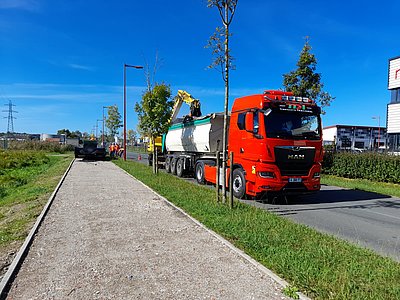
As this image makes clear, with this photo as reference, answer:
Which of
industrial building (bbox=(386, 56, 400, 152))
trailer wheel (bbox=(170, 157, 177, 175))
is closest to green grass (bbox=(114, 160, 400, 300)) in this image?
trailer wheel (bbox=(170, 157, 177, 175))

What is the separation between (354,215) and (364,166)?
979 centimetres

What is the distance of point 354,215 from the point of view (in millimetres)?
9047

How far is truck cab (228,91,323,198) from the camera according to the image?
9836 millimetres

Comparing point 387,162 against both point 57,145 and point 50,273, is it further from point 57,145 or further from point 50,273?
point 57,145

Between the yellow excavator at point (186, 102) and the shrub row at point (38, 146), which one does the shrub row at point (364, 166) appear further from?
the shrub row at point (38, 146)

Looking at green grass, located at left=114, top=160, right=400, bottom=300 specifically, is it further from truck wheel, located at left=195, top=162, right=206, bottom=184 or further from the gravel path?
truck wheel, located at left=195, top=162, right=206, bottom=184

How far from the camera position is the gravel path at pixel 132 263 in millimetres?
3824

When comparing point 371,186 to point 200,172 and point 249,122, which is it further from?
point 249,122

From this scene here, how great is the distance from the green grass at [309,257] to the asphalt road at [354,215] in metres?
0.85

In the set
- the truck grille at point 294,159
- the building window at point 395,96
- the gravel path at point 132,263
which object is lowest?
A: the gravel path at point 132,263

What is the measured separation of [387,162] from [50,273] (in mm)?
16325

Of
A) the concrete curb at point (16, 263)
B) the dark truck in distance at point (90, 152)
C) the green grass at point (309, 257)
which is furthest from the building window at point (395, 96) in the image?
the concrete curb at point (16, 263)

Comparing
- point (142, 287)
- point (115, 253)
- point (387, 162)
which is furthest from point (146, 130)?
point (142, 287)

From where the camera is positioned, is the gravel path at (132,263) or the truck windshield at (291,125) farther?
the truck windshield at (291,125)
